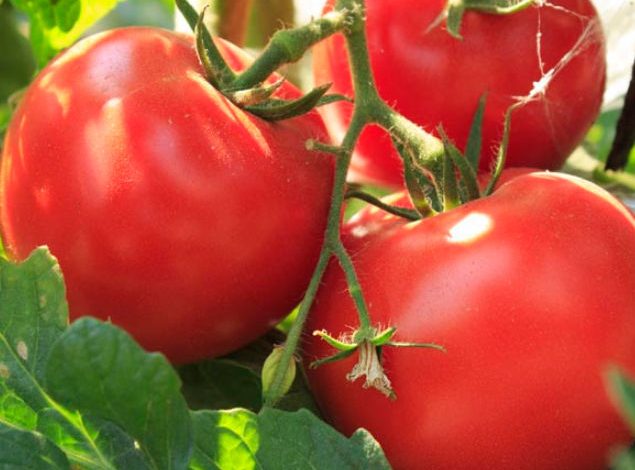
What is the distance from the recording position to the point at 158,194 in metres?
0.69

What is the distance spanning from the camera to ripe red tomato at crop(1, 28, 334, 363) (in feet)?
2.26

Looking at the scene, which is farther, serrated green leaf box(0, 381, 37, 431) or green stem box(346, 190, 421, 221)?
green stem box(346, 190, 421, 221)

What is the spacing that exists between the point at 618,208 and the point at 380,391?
183mm

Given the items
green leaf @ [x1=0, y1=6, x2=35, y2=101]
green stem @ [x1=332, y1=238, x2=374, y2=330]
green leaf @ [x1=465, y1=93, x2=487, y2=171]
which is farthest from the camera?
green leaf @ [x1=0, y1=6, x2=35, y2=101]

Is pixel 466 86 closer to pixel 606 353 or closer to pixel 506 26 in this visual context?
pixel 506 26

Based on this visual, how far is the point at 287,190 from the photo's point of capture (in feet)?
2.37

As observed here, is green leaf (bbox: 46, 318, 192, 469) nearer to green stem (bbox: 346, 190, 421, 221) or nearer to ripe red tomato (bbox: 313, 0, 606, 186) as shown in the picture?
green stem (bbox: 346, 190, 421, 221)

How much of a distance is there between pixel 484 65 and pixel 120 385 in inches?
15.4

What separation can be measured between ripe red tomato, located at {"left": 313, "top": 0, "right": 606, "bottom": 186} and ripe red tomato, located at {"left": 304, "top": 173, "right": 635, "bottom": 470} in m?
0.16

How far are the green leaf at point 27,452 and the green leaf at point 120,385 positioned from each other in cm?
3

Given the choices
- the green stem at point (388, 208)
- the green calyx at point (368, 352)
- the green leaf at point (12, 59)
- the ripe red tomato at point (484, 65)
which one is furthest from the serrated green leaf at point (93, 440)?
the green leaf at point (12, 59)

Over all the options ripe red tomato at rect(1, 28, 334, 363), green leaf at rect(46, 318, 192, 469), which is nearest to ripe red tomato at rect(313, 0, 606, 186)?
ripe red tomato at rect(1, 28, 334, 363)

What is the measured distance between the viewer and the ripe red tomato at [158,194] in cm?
69

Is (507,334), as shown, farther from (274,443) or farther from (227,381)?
(227,381)
